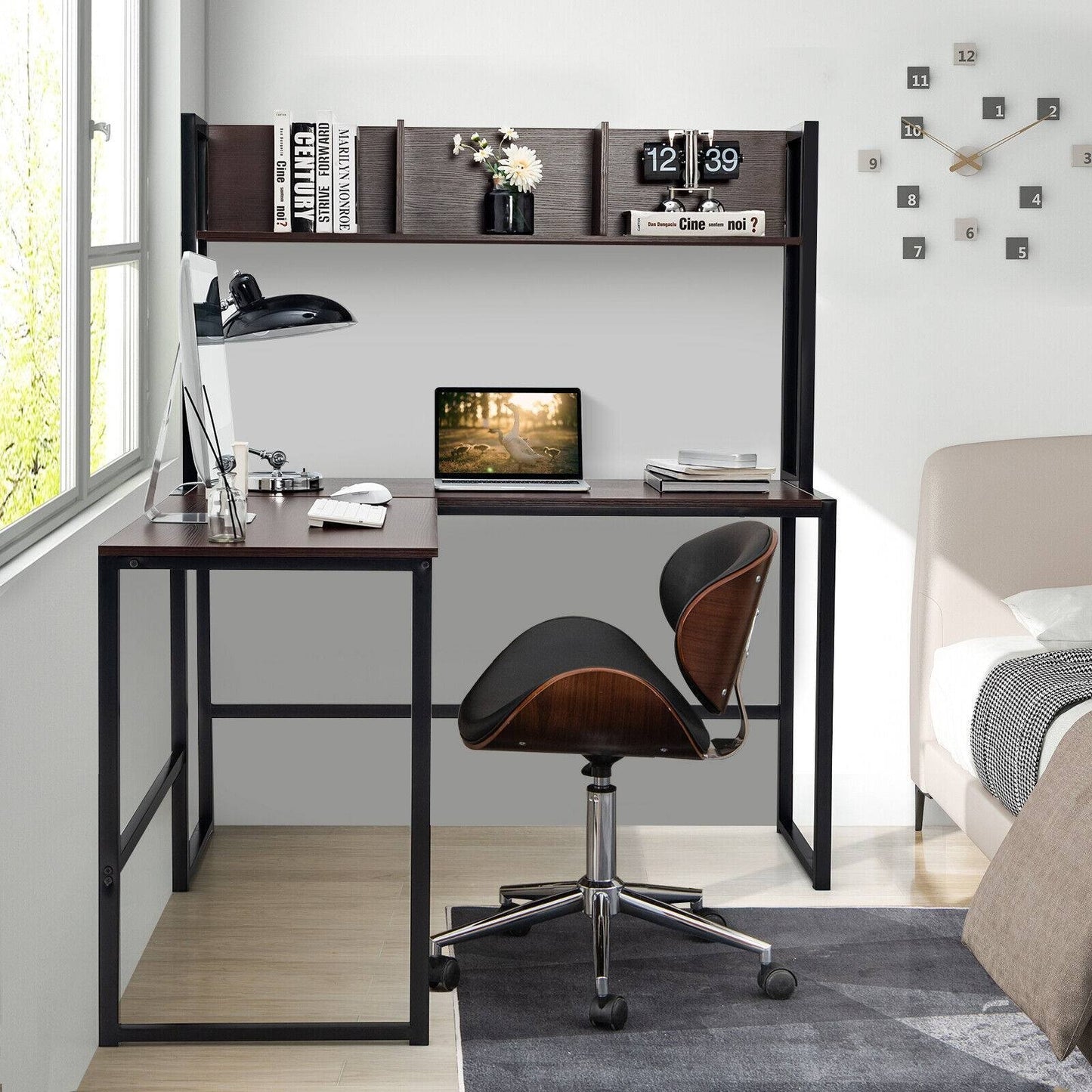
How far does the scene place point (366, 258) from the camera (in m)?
3.46

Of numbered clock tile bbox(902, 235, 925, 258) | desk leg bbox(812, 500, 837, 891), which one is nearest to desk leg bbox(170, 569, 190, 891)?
desk leg bbox(812, 500, 837, 891)

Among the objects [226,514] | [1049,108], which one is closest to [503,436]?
[226,514]

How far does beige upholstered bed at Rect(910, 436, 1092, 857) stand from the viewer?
11.1 feet

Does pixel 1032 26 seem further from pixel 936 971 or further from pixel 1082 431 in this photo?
pixel 936 971

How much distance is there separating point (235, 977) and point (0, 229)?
1.50 metres

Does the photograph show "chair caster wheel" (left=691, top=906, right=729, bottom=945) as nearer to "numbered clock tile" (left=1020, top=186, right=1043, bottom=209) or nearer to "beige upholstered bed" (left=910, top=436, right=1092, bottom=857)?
"beige upholstered bed" (left=910, top=436, right=1092, bottom=857)

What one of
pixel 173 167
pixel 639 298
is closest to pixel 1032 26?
pixel 639 298

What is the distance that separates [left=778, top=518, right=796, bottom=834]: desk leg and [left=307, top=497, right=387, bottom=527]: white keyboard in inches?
50.2

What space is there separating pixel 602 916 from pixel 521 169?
5.73ft

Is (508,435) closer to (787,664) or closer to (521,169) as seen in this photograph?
(521,169)

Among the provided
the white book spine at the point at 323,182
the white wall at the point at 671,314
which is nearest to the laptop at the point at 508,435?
the white wall at the point at 671,314

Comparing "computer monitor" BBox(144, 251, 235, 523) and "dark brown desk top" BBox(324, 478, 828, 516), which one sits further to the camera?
"dark brown desk top" BBox(324, 478, 828, 516)

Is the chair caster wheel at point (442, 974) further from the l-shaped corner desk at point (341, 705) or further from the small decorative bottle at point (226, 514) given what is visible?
the small decorative bottle at point (226, 514)

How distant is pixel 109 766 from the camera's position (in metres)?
2.30
